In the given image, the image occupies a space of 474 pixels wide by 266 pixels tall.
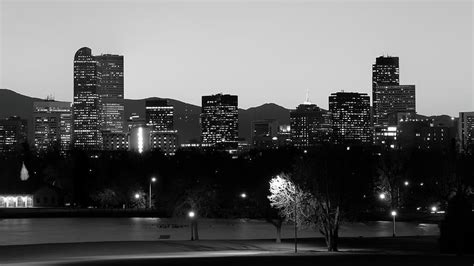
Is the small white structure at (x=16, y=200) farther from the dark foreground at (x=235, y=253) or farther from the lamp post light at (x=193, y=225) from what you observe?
the dark foreground at (x=235, y=253)

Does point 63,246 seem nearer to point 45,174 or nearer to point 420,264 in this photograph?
point 420,264

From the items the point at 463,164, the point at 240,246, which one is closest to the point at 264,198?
the point at 240,246

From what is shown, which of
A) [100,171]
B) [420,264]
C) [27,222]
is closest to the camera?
[420,264]

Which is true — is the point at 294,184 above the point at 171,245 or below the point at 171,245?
above

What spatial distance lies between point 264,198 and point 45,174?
236 feet

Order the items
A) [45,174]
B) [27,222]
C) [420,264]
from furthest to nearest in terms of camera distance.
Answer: [45,174] < [27,222] < [420,264]

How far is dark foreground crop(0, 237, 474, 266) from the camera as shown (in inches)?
1937

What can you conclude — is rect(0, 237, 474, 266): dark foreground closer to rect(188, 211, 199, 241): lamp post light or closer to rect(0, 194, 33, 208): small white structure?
rect(188, 211, 199, 241): lamp post light

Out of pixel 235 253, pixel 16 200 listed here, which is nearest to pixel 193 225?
pixel 235 253

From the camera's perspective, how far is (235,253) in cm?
5803

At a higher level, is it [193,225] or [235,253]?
[193,225]

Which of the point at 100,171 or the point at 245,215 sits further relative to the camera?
the point at 100,171

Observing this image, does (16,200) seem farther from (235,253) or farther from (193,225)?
(235,253)

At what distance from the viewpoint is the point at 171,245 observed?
66.5 m
